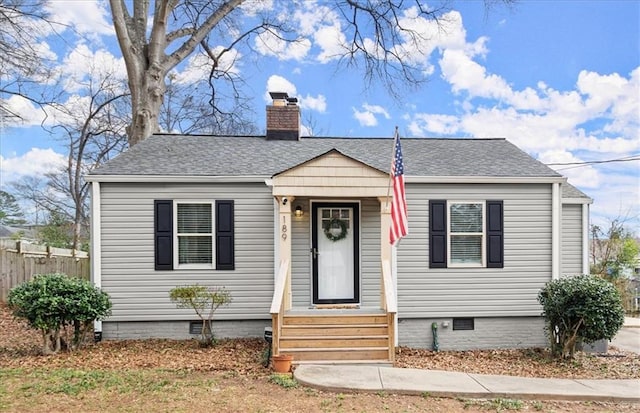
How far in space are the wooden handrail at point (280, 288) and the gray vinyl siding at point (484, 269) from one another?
224cm

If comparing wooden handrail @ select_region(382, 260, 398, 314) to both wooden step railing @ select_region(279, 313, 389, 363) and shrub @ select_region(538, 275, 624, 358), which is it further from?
shrub @ select_region(538, 275, 624, 358)

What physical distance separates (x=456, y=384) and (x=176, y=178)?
558 cm

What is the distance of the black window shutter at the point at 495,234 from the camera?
7.81 m

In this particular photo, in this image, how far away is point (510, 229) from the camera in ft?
25.8

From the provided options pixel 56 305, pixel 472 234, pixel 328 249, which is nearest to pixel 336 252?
pixel 328 249

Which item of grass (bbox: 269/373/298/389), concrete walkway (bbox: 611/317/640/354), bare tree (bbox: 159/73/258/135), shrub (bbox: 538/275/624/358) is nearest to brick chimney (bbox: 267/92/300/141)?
grass (bbox: 269/373/298/389)

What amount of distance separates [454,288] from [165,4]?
11465mm

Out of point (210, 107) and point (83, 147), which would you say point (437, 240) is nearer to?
point (210, 107)

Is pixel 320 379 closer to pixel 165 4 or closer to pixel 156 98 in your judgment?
pixel 156 98

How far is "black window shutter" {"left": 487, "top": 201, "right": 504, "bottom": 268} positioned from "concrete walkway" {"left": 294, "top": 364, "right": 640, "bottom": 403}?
246cm

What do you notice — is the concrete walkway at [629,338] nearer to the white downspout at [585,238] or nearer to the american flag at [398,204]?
the white downspout at [585,238]

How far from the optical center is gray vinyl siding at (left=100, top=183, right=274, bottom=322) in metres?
7.52

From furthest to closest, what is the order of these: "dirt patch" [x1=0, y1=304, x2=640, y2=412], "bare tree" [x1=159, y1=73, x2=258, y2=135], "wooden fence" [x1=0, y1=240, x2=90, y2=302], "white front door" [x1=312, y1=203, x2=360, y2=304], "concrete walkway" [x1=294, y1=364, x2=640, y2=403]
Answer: "bare tree" [x1=159, y1=73, x2=258, y2=135] → "wooden fence" [x1=0, y1=240, x2=90, y2=302] → "white front door" [x1=312, y1=203, x2=360, y2=304] → "concrete walkway" [x1=294, y1=364, x2=640, y2=403] → "dirt patch" [x1=0, y1=304, x2=640, y2=412]

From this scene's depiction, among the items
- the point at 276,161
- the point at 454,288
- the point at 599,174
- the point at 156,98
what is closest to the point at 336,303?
the point at 454,288
